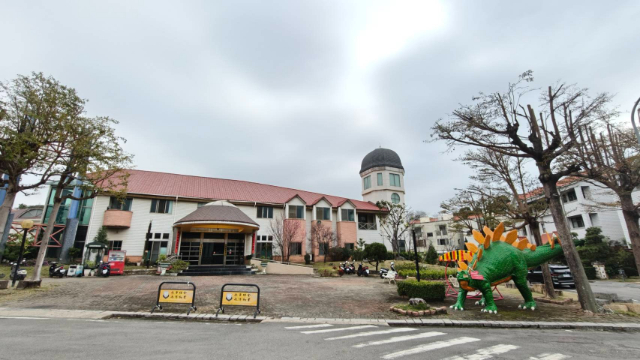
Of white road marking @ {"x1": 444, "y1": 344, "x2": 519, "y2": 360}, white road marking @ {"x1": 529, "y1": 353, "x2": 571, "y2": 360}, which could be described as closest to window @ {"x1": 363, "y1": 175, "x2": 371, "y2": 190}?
white road marking @ {"x1": 444, "y1": 344, "x2": 519, "y2": 360}

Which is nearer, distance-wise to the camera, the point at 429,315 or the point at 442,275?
the point at 429,315

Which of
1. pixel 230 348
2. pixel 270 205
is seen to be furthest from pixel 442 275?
pixel 270 205

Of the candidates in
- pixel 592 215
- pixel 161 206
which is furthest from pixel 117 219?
pixel 592 215

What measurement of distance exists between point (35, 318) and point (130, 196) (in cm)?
1887

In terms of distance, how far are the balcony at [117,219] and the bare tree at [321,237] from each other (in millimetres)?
16660

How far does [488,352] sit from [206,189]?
29.2 metres

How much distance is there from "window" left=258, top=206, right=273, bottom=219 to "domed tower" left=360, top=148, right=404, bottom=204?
15.5 m

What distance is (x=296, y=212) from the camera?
101ft

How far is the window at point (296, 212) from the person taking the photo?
100 feet

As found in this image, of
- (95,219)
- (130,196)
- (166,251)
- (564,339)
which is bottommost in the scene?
(564,339)

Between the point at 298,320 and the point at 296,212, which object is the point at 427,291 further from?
the point at 296,212

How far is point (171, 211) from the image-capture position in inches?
1029

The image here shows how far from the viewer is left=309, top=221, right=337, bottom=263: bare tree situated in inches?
1139

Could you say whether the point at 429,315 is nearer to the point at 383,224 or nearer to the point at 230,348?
the point at 230,348
